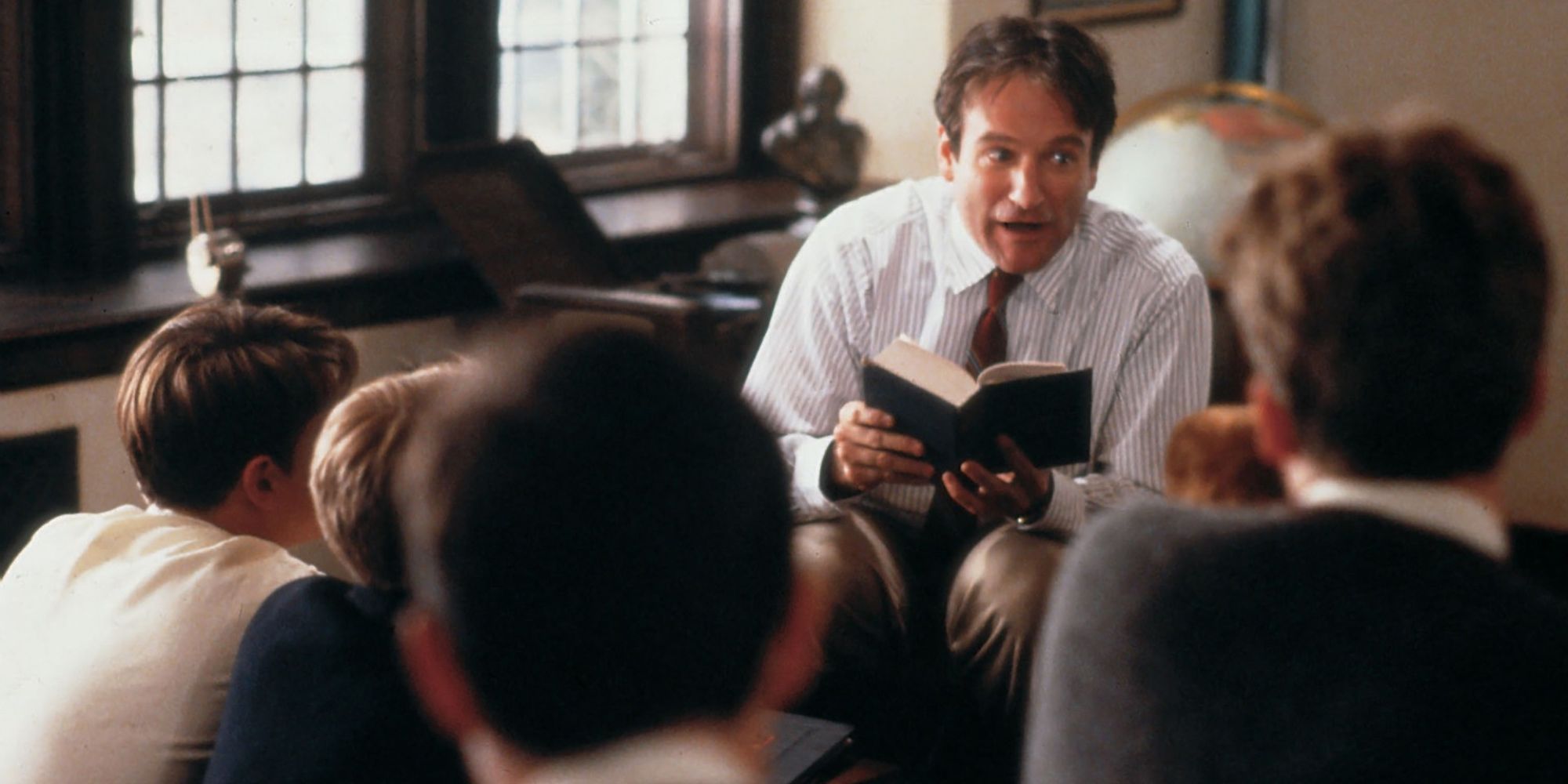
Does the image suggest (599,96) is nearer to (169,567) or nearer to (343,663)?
(169,567)

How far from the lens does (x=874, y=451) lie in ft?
7.62

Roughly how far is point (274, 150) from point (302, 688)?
228 centimetres

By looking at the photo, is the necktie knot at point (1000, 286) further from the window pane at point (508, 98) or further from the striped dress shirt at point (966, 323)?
the window pane at point (508, 98)

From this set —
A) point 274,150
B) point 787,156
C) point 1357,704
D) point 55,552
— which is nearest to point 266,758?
point 55,552

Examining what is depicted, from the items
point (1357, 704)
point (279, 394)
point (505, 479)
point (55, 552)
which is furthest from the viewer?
point (279, 394)

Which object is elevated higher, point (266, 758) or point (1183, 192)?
point (1183, 192)

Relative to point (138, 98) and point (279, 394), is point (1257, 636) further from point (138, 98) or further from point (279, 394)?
point (138, 98)

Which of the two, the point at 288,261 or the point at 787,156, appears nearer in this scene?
the point at 288,261

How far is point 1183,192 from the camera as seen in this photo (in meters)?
3.90

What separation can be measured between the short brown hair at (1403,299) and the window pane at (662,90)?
319 centimetres

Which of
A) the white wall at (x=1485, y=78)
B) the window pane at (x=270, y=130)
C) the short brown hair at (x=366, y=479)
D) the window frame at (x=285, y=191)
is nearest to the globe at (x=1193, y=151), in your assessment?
the white wall at (x=1485, y=78)

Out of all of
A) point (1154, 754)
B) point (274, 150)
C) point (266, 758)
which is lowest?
point (266, 758)

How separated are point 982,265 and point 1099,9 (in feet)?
6.56

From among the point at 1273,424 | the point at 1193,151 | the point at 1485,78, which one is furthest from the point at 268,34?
the point at 1485,78
